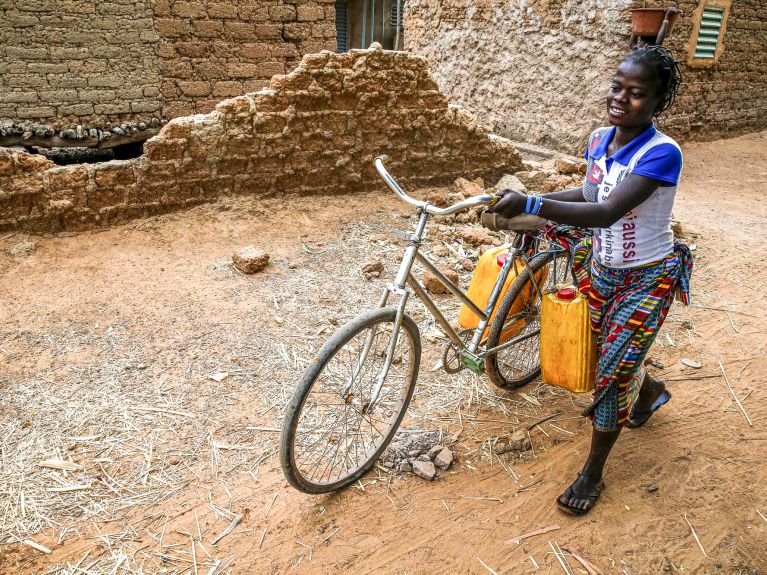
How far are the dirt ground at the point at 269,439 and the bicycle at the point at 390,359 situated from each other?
14 centimetres

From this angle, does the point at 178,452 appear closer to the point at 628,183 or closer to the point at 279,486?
the point at 279,486

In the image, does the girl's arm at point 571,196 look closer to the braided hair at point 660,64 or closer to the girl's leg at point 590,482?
the braided hair at point 660,64

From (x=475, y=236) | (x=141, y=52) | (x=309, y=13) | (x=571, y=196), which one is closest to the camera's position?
(x=571, y=196)

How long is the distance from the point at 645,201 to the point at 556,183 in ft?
13.5

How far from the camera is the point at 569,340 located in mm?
2250

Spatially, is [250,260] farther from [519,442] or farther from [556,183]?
[556,183]

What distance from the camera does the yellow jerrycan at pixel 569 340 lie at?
7.30 ft

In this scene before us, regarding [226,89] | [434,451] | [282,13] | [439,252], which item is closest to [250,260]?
[439,252]

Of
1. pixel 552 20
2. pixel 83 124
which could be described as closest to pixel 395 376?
pixel 83 124

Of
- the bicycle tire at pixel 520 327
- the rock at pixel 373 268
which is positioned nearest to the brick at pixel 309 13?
the rock at pixel 373 268

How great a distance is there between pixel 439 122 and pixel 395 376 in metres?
3.26

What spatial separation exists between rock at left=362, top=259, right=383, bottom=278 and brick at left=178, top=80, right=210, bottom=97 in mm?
3593

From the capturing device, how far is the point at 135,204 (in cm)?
443

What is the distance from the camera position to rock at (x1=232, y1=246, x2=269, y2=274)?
13.3ft
